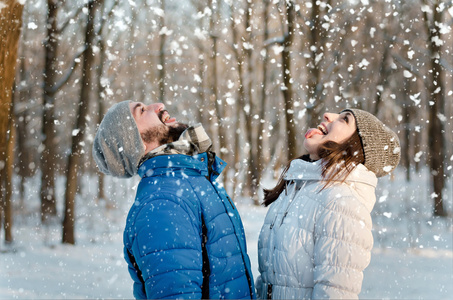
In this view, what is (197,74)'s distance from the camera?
2017cm

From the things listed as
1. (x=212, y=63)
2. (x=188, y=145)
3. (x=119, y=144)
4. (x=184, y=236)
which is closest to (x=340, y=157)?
(x=188, y=145)

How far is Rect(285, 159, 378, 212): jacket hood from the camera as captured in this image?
2.28 meters

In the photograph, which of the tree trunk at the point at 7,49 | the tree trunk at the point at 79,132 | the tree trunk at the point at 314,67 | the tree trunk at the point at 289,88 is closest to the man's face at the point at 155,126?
the tree trunk at the point at 7,49

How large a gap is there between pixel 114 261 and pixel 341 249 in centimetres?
Answer: 667

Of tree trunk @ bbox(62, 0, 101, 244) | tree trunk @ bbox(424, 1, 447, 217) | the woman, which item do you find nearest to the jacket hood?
the woman

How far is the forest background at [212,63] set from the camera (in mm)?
8742

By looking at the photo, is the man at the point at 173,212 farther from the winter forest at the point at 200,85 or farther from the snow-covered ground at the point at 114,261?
the snow-covered ground at the point at 114,261

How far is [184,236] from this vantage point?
6.55ft

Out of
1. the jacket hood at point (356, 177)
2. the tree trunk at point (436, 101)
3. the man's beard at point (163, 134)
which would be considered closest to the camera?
the jacket hood at point (356, 177)

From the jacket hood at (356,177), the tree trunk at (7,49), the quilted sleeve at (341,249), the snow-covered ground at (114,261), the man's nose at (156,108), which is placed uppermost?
the tree trunk at (7,49)

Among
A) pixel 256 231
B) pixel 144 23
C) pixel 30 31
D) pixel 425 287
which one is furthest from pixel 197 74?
pixel 425 287

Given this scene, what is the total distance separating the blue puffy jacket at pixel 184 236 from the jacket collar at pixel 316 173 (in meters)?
0.45

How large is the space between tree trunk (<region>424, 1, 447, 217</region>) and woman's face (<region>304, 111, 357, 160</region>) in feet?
30.2

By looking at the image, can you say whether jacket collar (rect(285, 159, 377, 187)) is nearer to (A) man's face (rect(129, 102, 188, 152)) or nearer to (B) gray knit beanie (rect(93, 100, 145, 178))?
(A) man's face (rect(129, 102, 188, 152))
